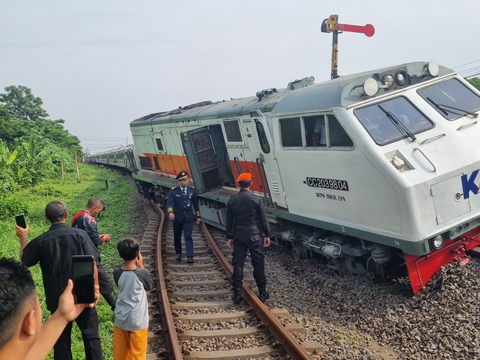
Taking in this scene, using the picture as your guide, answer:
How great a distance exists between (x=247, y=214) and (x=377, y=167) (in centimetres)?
208

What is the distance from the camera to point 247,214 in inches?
274

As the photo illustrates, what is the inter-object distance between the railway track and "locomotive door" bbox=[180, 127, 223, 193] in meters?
2.50

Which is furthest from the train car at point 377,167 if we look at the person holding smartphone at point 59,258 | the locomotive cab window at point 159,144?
the locomotive cab window at point 159,144

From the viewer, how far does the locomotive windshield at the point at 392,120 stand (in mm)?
6324

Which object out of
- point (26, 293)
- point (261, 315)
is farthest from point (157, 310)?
point (26, 293)

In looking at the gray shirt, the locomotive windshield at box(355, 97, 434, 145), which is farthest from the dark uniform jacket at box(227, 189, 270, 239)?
the gray shirt

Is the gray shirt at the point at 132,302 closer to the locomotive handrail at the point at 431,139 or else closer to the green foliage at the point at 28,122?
the locomotive handrail at the point at 431,139

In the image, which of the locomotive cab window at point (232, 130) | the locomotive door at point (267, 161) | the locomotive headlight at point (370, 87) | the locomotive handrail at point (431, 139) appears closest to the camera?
the locomotive handrail at point (431, 139)

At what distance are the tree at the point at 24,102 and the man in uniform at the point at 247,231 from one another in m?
35.8

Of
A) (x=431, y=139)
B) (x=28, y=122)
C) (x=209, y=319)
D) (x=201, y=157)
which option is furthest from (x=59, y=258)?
(x=28, y=122)

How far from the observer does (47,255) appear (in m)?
4.63

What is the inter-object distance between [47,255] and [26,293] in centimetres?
272

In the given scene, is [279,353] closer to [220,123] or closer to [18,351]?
[18,351]

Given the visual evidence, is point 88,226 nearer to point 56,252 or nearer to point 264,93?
point 56,252
